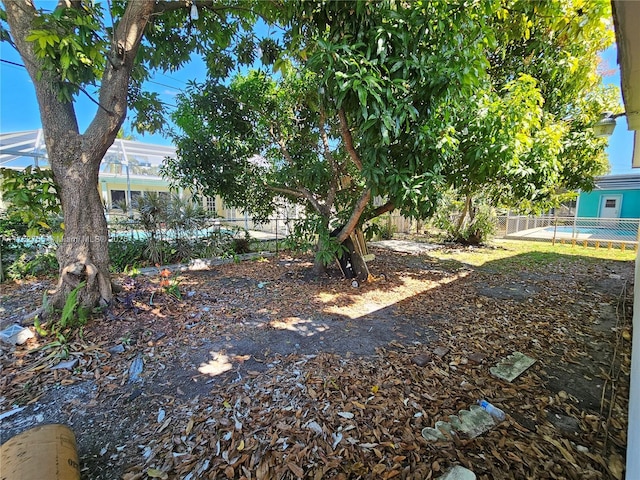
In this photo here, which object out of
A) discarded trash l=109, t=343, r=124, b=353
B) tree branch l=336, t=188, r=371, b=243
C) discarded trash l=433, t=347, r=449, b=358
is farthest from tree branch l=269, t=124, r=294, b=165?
discarded trash l=433, t=347, r=449, b=358

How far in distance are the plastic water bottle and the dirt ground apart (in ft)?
0.23

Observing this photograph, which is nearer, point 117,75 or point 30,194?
point 30,194

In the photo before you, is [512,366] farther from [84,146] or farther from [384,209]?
[84,146]

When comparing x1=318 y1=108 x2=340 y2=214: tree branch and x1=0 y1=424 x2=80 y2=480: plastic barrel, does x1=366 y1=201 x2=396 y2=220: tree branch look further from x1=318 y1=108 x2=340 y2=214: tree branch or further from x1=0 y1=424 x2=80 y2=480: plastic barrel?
x1=0 y1=424 x2=80 y2=480: plastic barrel

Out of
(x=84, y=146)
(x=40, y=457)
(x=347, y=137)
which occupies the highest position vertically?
(x=347, y=137)

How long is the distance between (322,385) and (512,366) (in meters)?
1.88

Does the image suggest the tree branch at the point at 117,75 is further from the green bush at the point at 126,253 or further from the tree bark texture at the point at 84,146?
the green bush at the point at 126,253

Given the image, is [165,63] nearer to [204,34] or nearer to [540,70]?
[204,34]

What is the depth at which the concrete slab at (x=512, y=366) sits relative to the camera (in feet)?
8.65

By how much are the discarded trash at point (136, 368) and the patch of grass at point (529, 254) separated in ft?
24.0

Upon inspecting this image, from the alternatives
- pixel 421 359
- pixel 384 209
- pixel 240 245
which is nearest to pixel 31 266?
pixel 240 245

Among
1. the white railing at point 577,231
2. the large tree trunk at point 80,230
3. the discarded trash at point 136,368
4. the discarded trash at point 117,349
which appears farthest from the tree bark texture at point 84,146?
the white railing at point 577,231

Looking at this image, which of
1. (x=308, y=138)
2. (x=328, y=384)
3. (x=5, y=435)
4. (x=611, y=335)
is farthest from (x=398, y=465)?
(x=308, y=138)

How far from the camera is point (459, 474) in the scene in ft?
5.30
